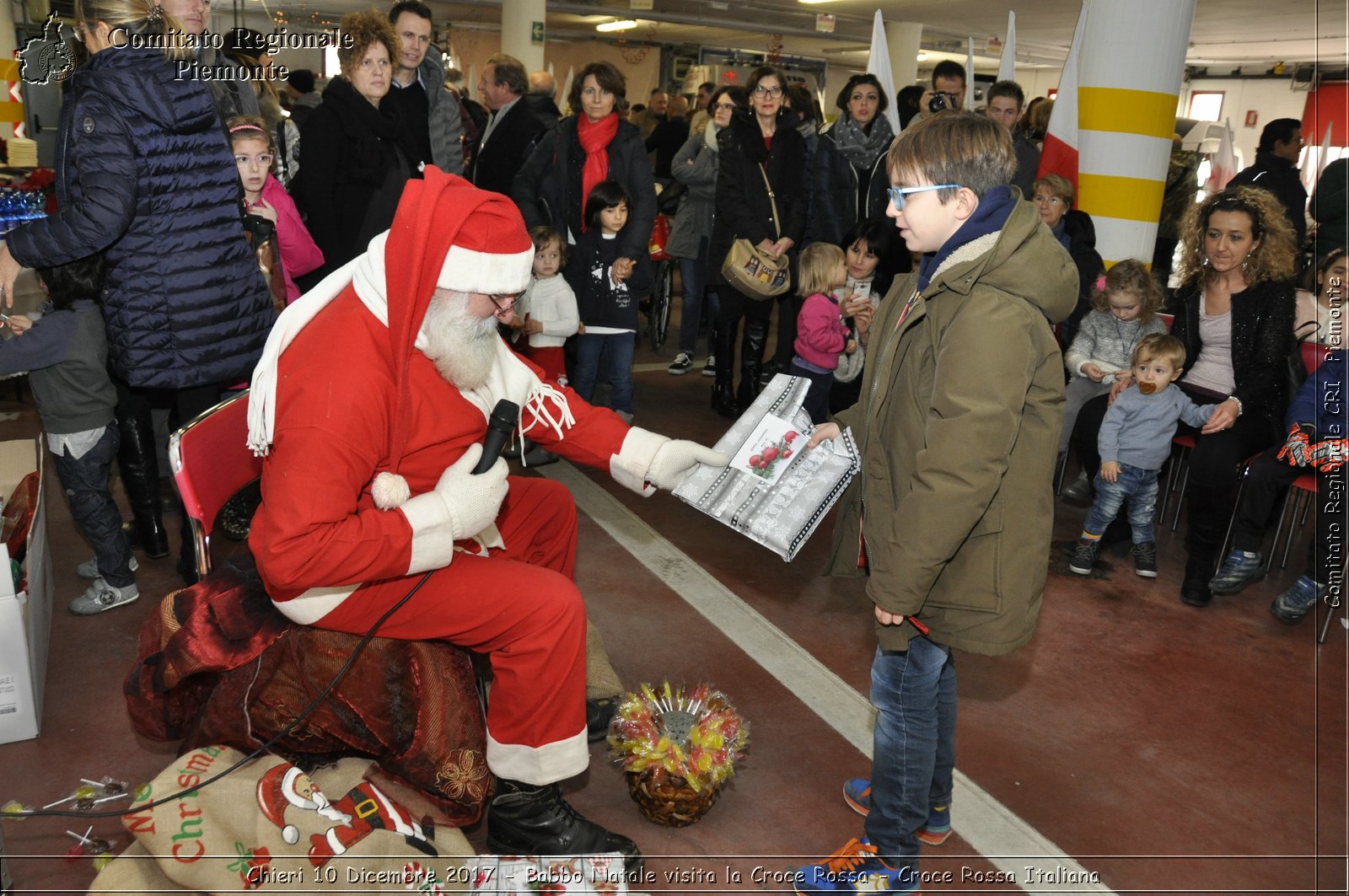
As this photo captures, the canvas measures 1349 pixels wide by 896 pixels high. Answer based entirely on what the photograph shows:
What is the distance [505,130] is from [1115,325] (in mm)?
3623

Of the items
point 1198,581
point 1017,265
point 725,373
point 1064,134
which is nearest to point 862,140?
point 1064,134

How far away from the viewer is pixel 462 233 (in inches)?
89.0

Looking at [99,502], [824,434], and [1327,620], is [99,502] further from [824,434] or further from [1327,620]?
[1327,620]

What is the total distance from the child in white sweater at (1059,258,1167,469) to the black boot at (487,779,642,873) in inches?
128

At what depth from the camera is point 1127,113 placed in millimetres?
5953

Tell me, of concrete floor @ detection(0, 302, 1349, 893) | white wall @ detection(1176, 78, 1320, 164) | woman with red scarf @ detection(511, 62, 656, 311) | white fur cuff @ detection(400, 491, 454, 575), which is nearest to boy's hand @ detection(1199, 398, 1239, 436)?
concrete floor @ detection(0, 302, 1349, 893)

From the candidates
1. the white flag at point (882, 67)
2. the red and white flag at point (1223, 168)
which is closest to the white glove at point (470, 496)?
the white flag at point (882, 67)

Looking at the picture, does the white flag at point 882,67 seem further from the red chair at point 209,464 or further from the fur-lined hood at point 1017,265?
the red chair at point 209,464

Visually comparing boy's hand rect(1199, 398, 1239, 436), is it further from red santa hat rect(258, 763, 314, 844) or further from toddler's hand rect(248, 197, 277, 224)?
toddler's hand rect(248, 197, 277, 224)

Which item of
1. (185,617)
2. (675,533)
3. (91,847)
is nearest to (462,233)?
(185,617)

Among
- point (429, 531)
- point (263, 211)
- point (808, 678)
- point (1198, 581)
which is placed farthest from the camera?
point (1198, 581)

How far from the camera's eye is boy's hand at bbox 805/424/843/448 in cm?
268

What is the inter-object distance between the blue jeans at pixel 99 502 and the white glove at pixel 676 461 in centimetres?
199

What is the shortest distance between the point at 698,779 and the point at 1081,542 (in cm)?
269
